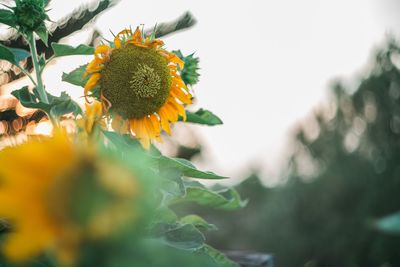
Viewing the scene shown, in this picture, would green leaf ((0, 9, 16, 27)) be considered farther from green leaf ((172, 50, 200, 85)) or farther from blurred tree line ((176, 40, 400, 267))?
blurred tree line ((176, 40, 400, 267))

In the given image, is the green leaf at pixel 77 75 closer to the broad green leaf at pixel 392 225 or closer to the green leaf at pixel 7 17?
the green leaf at pixel 7 17

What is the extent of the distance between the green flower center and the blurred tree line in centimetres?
1171

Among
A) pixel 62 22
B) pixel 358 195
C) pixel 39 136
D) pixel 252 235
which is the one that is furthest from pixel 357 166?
pixel 39 136

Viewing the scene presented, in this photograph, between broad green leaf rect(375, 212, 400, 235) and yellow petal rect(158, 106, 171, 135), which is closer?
broad green leaf rect(375, 212, 400, 235)

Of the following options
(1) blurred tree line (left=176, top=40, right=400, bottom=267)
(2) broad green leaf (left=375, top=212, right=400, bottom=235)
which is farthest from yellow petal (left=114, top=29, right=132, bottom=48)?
(1) blurred tree line (left=176, top=40, right=400, bottom=267)

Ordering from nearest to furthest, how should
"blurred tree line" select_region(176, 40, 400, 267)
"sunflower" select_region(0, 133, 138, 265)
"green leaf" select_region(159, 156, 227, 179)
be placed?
"sunflower" select_region(0, 133, 138, 265)
"green leaf" select_region(159, 156, 227, 179)
"blurred tree line" select_region(176, 40, 400, 267)

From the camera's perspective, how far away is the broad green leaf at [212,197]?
3.94 ft

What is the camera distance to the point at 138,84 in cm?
118

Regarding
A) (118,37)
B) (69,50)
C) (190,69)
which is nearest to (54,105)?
(69,50)

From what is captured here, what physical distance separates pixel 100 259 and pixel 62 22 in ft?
5.94

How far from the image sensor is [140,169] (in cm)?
34

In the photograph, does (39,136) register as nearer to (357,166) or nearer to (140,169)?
(140,169)

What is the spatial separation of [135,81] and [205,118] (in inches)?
8.0

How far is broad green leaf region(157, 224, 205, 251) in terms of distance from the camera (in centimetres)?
90
